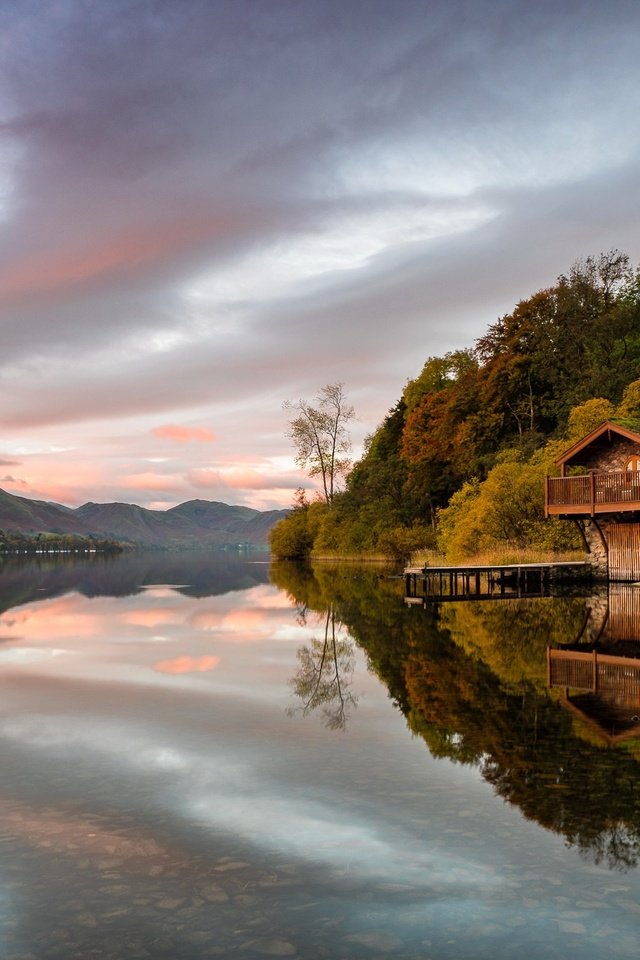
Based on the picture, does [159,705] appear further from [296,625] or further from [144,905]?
[296,625]

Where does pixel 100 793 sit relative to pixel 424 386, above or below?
below

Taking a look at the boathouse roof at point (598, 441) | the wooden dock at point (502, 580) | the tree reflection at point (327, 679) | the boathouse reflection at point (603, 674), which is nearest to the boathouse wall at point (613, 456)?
the boathouse roof at point (598, 441)

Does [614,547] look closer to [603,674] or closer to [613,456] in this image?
[613,456]

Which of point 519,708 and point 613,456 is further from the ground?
point 613,456

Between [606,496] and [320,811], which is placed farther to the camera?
[606,496]

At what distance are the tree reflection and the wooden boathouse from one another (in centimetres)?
1870

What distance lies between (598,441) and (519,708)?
29.9 m

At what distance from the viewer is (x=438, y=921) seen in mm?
5719

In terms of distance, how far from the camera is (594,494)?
37.7 metres

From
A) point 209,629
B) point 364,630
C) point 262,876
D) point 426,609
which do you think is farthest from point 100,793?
point 426,609

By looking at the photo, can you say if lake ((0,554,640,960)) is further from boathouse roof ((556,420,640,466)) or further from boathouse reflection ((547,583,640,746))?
boathouse roof ((556,420,640,466))

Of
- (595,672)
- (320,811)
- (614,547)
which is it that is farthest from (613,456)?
(320,811)

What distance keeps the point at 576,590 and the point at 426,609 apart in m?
11.6

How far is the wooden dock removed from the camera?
37.7m
